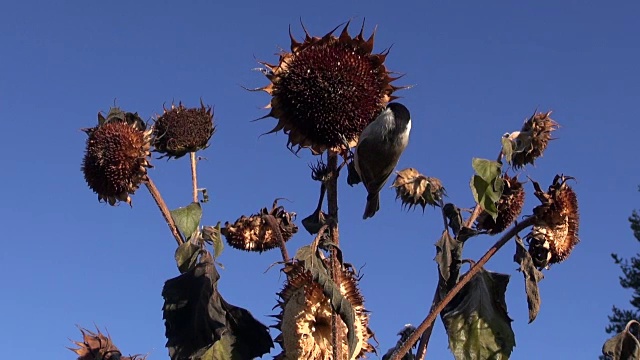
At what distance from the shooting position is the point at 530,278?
2904 mm

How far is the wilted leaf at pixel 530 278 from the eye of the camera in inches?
113

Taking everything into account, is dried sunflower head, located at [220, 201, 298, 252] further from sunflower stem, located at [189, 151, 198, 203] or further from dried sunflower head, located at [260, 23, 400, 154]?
dried sunflower head, located at [260, 23, 400, 154]

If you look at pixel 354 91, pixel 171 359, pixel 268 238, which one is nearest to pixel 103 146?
pixel 268 238

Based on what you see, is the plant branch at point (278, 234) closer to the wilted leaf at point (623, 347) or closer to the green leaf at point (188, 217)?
the green leaf at point (188, 217)

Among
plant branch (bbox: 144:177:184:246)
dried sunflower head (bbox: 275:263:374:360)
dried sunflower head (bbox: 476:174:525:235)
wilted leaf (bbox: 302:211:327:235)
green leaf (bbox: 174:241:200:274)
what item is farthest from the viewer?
dried sunflower head (bbox: 476:174:525:235)

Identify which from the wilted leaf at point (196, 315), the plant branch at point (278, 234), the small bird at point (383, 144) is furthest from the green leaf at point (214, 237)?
the small bird at point (383, 144)

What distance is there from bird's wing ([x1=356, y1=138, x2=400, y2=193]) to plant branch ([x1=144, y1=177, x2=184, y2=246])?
0.80m

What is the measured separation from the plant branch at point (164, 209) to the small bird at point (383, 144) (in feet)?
2.66

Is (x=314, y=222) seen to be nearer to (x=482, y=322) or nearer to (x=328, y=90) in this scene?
(x=328, y=90)

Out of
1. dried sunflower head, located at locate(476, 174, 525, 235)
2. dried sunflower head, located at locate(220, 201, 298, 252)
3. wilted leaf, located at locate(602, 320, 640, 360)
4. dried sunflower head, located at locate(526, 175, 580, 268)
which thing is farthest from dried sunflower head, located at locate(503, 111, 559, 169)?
dried sunflower head, located at locate(220, 201, 298, 252)

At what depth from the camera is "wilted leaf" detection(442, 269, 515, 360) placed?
287 centimetres

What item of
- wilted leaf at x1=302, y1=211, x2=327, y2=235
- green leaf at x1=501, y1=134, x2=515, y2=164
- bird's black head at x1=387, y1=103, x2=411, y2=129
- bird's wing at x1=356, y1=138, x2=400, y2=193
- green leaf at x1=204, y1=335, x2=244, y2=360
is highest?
green leaf at x1=501, y1=134, x2=515, y2=164

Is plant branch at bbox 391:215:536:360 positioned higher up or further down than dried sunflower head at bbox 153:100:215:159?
further down

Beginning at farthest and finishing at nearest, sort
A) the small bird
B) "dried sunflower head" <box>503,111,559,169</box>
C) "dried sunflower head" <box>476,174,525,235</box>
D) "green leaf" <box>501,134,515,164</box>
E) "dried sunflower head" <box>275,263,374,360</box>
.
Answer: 1. "dried sunflower head" <box>503,111,559,169</box>
2. "dried sunflower head" <box>476,174,525,235</box>
3. "green leaf" <box>501,134,515,164</box>
4. "dried sunflower head" <box>275,263,374,360</box>
5. the small bird
